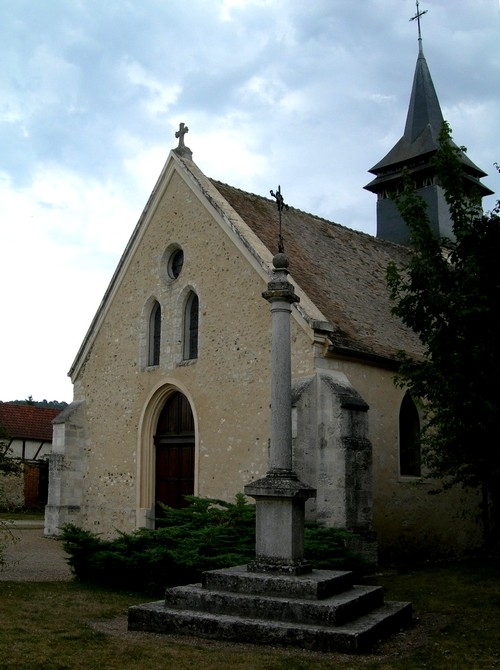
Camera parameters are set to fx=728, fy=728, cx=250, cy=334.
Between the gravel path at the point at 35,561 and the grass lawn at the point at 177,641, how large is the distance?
4.29 ft

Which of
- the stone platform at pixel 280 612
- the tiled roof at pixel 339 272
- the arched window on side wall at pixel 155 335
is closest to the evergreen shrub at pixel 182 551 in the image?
the stone platform at pixel 280 612

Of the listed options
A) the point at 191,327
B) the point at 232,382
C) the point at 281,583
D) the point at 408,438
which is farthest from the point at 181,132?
the point at 281,583

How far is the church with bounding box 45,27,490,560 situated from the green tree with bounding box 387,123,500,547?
118 inches

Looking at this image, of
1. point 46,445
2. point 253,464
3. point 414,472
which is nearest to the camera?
point 253,464

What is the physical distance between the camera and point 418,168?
23.9 meters

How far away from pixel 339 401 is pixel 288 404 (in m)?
4.63

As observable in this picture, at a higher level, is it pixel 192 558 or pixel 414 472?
pixel 414 472

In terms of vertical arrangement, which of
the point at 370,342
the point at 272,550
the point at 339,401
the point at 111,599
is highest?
the point at 370,342

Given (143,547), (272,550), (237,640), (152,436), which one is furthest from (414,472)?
(237,640)

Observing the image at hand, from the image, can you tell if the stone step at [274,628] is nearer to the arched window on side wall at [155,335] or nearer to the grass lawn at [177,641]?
the grass lawn at [177,641]

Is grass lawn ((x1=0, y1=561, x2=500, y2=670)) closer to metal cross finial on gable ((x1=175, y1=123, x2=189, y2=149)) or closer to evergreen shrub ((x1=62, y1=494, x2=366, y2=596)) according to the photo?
evergreen shrub ((x1=62, y1=494, x2=366, y2=596))

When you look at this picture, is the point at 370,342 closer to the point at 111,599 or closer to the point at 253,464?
the point at 253,464

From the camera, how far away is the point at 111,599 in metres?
9.79

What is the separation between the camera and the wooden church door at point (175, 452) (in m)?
16.6
